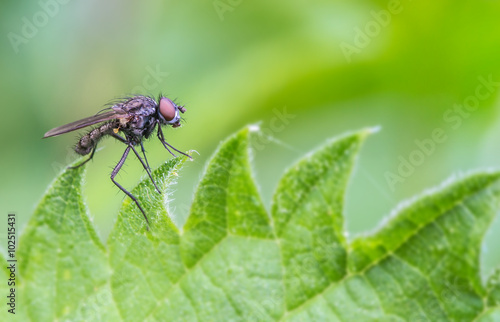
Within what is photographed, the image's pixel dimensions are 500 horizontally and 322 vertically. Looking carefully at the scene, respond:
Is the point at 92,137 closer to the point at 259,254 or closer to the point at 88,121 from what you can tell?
the point at 88,121

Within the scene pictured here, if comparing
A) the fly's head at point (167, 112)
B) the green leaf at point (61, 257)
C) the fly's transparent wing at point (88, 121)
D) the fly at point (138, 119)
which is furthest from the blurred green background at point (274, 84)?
the green leaf at point (61, 257)

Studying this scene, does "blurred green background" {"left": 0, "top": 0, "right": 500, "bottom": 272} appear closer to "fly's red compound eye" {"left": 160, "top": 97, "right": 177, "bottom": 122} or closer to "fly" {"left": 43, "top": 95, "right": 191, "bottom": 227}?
"fly" {"left": 43, "top": 95, "right": 191, "bottom": 227}

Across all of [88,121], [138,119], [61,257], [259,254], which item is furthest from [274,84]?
[61,257]

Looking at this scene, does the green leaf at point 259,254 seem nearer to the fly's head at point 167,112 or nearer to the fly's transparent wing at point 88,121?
the fly's transparent wing at point 88,121

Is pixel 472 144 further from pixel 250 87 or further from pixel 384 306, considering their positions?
pixel 384 306

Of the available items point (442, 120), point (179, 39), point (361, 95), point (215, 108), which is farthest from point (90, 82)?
point (442, 120)

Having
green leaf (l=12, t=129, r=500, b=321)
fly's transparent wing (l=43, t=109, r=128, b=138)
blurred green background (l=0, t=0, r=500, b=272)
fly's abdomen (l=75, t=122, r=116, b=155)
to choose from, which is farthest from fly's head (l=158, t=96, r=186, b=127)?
green leaf (l=12, t=129, r=500, b=321)
